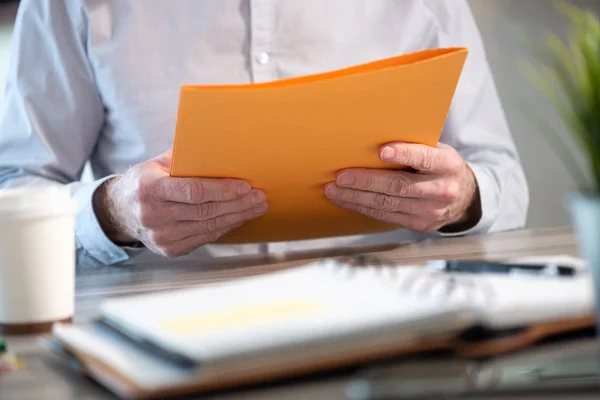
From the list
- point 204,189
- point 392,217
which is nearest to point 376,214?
point 392,217

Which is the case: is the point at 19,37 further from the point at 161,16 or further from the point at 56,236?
the point at 56,236

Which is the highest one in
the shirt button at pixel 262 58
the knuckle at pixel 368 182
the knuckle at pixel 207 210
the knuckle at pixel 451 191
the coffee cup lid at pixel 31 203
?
the shirt button at pixel 262 58

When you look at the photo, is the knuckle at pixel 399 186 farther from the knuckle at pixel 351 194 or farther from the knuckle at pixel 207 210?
the knuckle at pixel 207 210

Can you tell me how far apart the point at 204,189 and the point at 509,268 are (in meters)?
0.45

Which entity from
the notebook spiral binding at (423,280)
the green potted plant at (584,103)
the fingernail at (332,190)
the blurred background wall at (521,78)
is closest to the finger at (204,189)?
the fingernail at (332,190)

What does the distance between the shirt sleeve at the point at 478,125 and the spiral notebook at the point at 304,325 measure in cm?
A: 83

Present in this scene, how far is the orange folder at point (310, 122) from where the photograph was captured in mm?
890

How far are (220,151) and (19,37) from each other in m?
0.75

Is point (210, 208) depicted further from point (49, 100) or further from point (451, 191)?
point (49, 100)

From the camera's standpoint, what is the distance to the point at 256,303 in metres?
0.59

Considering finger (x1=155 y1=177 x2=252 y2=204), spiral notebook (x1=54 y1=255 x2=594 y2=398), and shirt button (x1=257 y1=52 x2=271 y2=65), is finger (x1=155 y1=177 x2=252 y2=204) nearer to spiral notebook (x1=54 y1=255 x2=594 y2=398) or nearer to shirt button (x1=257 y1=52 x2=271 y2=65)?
spiral notebook (x1=54 y1=255 x2=594 y2=398)

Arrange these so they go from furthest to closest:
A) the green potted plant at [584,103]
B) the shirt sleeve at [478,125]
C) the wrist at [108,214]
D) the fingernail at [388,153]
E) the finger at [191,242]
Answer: the shirt sleeve at [478,125] < the wrist at [108,214] < the finger at [191,242] < the fingernail at [388,153] < the green potted plant at [584,103]

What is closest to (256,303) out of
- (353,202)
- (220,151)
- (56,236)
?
(56,236)

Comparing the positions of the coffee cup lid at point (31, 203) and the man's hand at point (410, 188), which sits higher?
the coffee cup lid at point (31, 203)
